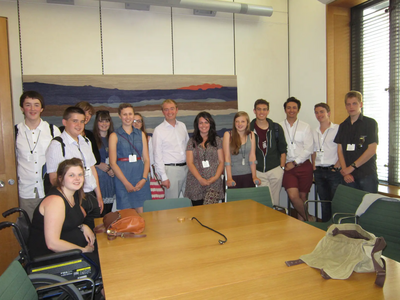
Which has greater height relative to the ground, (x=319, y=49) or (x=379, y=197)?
(x=319, y=49)

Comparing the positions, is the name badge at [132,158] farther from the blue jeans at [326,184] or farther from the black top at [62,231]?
the blue jeans at [326,184]

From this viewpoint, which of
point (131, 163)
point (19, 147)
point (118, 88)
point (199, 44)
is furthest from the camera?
point (199, 44)

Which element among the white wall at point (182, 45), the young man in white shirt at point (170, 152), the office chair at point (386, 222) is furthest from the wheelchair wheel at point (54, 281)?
the white wall at point (182, 45)

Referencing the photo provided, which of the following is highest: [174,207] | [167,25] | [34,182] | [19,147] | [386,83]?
[167,25]

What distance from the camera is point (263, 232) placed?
2.19 metres

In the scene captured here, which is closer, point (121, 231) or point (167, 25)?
point (121, 231)

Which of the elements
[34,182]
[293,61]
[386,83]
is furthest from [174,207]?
[293,61]

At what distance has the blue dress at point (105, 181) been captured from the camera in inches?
153

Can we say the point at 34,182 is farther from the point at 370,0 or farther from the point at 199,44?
the point at 370,0

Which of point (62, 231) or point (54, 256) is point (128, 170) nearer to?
point (62, 231)

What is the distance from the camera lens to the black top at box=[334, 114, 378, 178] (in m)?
3.51

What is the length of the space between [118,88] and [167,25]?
1306 mm

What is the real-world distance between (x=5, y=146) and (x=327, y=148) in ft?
13.0

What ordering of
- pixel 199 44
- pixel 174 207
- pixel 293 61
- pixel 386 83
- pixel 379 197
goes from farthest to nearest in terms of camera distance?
1. pixel 293 61
2. pixel 199 44
3. pixel 386 83
4. pixel 174 207
5. pixel 379 197
